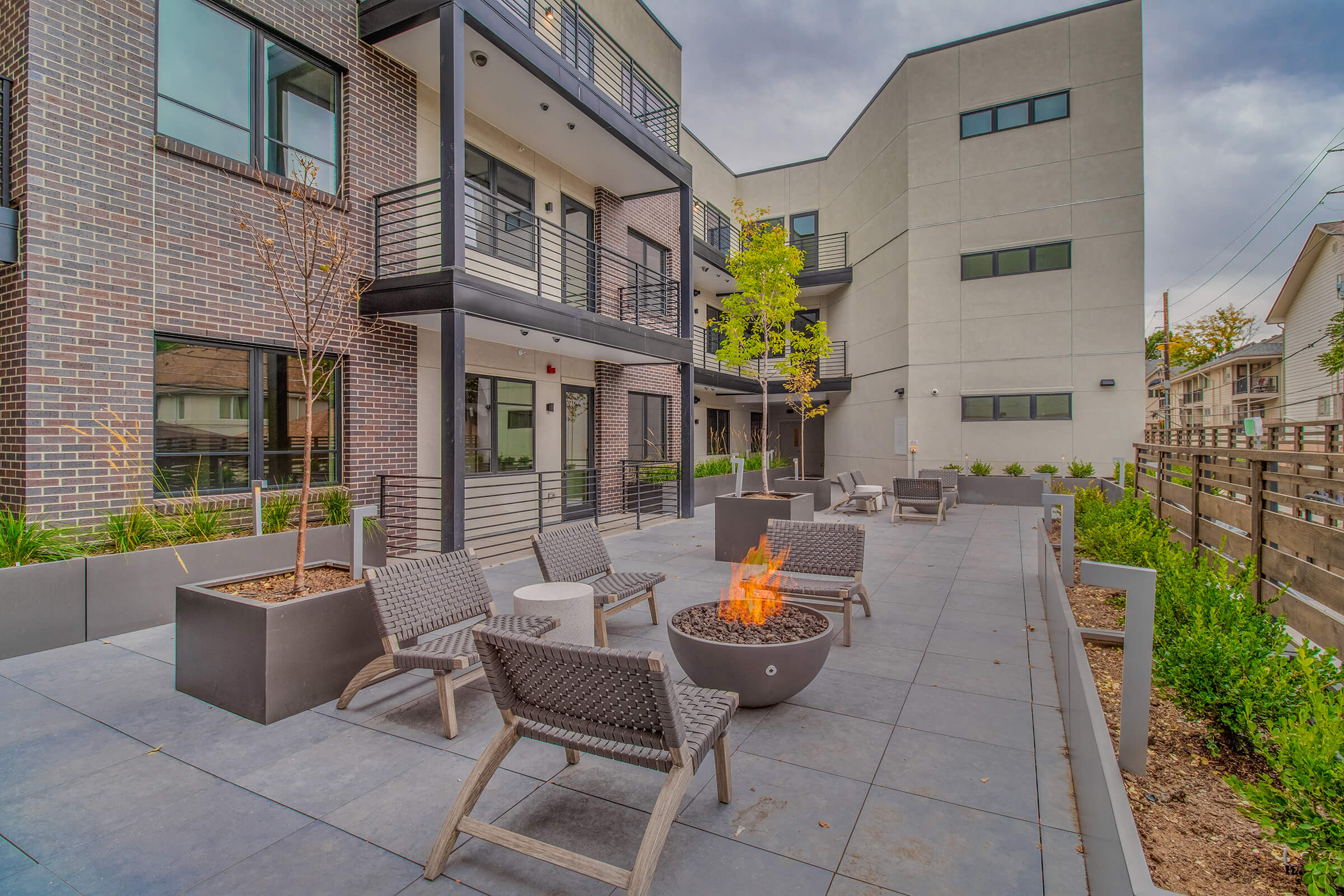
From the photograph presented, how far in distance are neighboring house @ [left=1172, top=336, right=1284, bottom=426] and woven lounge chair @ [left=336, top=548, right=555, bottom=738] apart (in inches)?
1264

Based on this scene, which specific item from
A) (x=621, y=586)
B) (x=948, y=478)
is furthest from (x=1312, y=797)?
(x=948, y=478)

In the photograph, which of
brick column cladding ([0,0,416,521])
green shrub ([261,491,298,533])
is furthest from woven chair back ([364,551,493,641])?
brick column cladding ([0,0,416,521])

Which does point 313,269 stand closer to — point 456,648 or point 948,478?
point 456,648

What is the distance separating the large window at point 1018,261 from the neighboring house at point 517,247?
8 cm

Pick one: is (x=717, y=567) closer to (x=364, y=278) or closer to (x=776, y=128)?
(x=364, y=278)

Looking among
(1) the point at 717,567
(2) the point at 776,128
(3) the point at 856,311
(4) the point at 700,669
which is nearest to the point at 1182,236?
(2) the point at 776,128

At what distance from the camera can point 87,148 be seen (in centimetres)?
582

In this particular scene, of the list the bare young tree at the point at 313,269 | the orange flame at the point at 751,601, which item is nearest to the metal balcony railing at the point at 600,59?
the bare young tree at the point at 313,269

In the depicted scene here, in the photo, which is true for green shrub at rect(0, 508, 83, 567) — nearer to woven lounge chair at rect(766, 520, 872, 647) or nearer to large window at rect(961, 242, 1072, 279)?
woven lounge chair at rect(766, 520, 872, 647)

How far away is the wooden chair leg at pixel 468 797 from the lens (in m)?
2.33

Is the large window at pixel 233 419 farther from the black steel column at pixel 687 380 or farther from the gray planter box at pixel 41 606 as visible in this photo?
the black steel column at pixel 687 380

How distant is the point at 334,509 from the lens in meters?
7.25

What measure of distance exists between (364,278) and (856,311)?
15.2 meters

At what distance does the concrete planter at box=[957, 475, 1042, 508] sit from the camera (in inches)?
576
